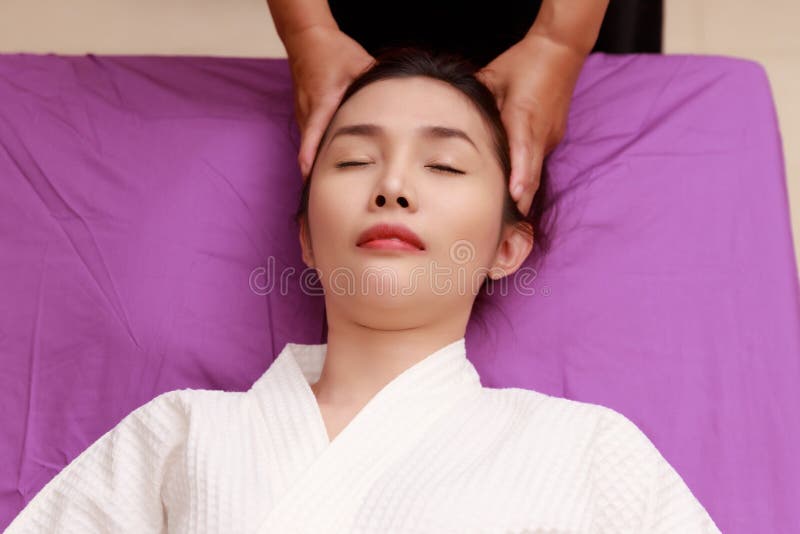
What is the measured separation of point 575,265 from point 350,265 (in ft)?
1.46

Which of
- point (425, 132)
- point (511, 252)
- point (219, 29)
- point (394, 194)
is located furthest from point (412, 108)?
point (219, 29)

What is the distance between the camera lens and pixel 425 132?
3.84ft

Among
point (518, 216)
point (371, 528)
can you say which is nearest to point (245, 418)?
point (371, 528)

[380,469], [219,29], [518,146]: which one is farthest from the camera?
[219,29]

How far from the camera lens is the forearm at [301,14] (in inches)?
56.7

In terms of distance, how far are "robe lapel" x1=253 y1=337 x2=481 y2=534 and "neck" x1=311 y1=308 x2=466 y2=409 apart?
0.04m

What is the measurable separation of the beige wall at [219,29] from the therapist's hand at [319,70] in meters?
1.12

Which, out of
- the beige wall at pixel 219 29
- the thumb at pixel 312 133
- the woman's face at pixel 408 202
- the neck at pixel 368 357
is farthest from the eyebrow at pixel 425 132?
the beige wall at pixel 219 29

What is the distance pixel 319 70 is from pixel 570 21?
0.41m

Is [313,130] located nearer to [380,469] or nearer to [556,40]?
[556,40]

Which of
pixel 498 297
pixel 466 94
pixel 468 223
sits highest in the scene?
pixel 466 94

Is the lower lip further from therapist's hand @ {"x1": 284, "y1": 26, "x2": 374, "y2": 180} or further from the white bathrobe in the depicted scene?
therapist's hand @ {"x1": 284, "y1": 26, "x2": 374, "y2": 180}

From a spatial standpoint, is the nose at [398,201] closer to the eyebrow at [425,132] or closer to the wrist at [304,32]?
the eyebrow at [425,132]

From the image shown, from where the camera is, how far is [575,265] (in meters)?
1.40
